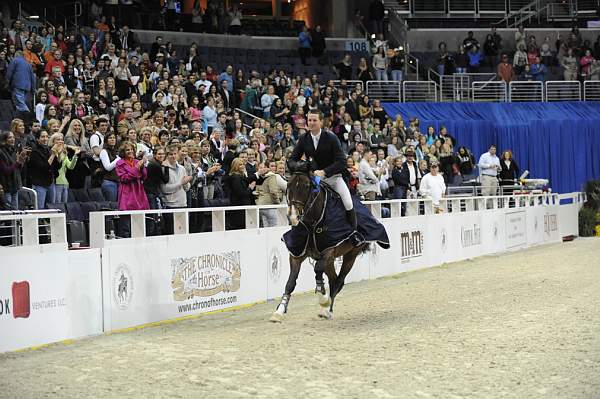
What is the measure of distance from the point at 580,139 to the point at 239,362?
30299 mm

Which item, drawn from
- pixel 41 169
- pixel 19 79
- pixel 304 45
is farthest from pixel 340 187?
pixel 304 45

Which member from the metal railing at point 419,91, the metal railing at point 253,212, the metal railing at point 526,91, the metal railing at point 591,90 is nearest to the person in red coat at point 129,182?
the metal railing at point 253,212

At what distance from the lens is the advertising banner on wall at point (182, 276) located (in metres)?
11.9

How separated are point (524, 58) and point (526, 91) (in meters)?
1.34

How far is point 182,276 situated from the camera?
13.2m

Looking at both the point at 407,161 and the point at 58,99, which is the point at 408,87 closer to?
the point at 407,161

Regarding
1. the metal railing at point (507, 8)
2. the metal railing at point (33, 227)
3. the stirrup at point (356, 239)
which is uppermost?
the metal railing at point (507, 8)

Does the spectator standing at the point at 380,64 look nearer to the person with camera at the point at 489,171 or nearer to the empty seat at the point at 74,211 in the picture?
the person with camera at the point at 489,171

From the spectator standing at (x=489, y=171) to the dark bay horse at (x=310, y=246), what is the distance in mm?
15860

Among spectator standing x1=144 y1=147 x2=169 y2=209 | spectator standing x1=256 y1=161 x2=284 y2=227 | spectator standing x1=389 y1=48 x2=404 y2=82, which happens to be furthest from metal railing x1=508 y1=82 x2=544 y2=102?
spectator standing x1=144 y1=147 x2=169 y2=209

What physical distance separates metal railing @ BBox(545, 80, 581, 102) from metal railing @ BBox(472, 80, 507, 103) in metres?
1.99

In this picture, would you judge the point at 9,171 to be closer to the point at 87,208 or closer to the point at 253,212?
the point at 87,208

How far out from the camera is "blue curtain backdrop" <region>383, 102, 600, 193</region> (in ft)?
115

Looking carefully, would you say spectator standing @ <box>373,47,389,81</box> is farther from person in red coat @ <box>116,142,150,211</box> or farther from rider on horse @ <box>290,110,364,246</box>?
rider on horse @ <box>290,110,364,246</box>
